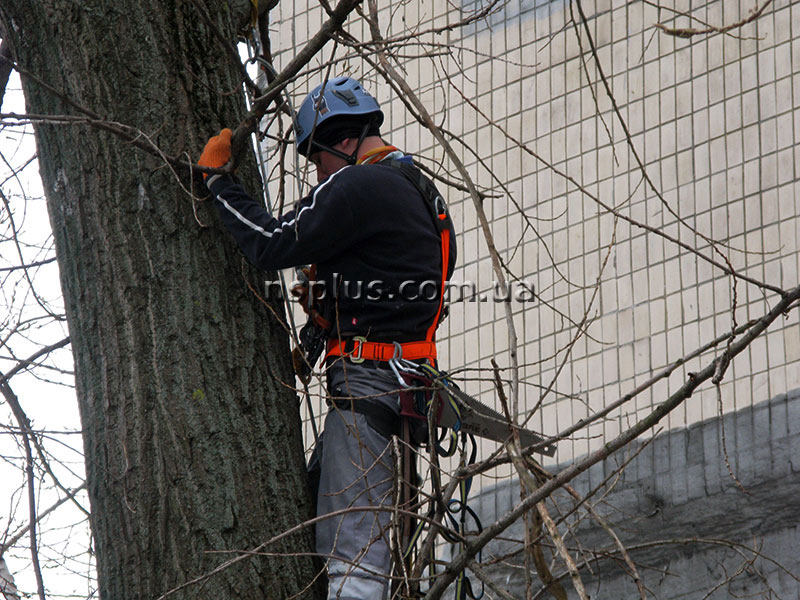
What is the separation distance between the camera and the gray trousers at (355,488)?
10.6ft

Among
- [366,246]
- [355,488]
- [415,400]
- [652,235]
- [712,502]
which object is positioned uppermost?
[366,246]

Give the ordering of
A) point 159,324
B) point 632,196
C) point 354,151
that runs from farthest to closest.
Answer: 1. point 632,196
2. point 354,151
3. point 159,324

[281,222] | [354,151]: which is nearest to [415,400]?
[281,222]

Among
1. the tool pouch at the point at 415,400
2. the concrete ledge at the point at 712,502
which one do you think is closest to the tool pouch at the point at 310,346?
the tool pouch at the point at 415,400

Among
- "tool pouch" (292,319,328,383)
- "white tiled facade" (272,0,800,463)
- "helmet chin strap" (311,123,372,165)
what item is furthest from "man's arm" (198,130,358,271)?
"white tiled facade" (272,0,800,463)

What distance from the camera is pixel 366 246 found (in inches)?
142

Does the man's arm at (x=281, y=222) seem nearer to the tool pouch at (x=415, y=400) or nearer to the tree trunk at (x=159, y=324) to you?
the tree trunk at (x=159, y=324)

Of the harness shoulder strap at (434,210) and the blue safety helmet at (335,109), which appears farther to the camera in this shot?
the blue safety helmet at (335,109)

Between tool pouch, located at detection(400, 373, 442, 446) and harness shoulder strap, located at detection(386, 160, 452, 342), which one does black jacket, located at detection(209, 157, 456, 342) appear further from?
tool pouch, located at detection(400, 373, 442, 446)

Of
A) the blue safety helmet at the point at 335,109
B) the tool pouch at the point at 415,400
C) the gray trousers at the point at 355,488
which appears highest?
the blue safety helmet at the point at 335,109

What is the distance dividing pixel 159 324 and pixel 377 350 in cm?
67

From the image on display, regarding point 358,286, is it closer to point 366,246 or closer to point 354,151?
point 366,246

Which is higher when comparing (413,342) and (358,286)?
(358,286)

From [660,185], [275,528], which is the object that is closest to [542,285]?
[660,185]
